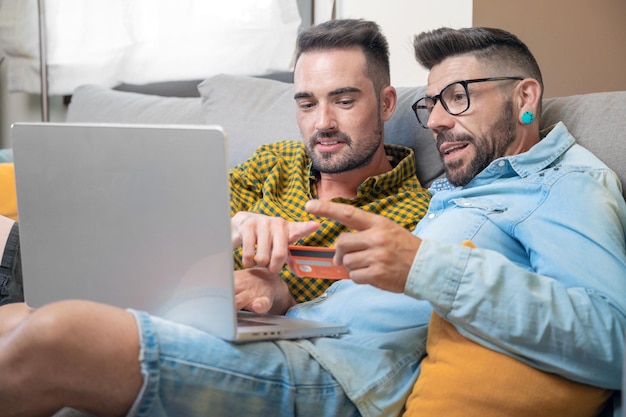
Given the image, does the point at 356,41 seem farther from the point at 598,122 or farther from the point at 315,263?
the point at 315,263

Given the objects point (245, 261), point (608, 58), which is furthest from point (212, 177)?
point (608, 58)

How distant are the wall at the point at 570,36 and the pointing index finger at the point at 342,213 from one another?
1.23m

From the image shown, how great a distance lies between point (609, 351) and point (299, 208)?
80cm

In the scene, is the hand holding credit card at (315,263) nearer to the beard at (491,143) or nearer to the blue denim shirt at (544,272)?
the blue denim shirt at (544,272)

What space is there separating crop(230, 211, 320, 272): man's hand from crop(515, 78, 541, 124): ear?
0.53 meters

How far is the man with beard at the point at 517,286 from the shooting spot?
1.07 metres

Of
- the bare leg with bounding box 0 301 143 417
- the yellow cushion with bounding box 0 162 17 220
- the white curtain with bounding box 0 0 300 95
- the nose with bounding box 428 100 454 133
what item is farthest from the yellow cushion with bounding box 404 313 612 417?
the white curtain with bounding box 0 0 300 95

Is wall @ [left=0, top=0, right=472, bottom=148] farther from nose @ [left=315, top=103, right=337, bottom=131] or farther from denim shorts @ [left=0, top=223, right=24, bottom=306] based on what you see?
denim shorts @ [left=0, top=223, right=24, bottom=306]

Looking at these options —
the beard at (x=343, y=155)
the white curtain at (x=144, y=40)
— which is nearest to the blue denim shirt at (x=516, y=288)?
the beard at (x=343, y=155)

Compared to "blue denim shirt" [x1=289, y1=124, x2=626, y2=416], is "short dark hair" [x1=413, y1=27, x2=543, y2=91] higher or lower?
higher

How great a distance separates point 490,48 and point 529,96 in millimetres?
119

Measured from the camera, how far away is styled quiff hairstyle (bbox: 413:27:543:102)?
1.53 metres

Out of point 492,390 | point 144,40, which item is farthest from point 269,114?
point 144,40

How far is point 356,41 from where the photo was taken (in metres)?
1.82
